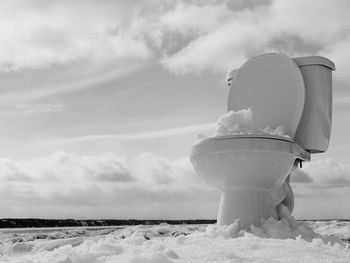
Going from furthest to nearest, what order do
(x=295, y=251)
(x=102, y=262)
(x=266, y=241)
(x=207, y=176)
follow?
(x=207, y=176) → (x=266, y=241) → (x=295, y=251) → (x=102, y=262)

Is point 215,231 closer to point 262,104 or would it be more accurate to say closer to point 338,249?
point 338,249

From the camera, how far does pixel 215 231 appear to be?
10.1ft

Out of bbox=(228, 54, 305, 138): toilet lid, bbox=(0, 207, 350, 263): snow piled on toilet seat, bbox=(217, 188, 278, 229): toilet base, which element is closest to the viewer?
bbox=(0, 207, 350, 263): snow piled on toilet seat

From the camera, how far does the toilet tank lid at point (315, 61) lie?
148 inches

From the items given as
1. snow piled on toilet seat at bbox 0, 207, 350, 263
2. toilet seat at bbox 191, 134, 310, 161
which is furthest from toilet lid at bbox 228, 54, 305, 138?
snow piled on toilet seat at bbox 0, 207, 350, 263

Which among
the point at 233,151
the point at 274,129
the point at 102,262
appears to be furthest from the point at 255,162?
the point at 102,262

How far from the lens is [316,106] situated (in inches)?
146

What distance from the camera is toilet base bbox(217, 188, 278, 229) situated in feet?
10.6

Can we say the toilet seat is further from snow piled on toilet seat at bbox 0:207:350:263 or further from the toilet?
snow piled on toilet seat at bbox 0:207:350:263

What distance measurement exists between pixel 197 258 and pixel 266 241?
0.57m

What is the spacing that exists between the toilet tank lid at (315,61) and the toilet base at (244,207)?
1.16m

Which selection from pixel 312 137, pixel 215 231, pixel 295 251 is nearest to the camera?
pixel 295 251

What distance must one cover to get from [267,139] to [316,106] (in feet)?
2.72

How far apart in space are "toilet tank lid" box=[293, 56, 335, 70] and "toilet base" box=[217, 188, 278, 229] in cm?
116
